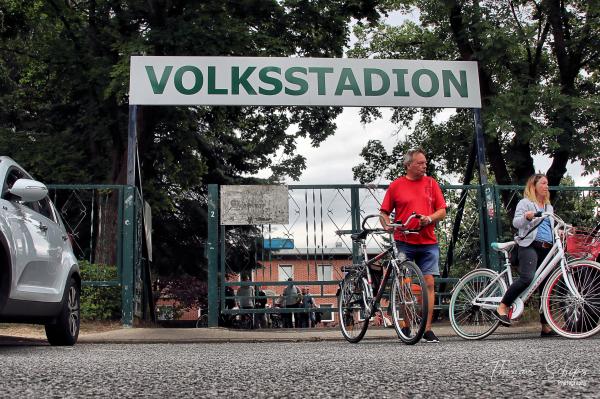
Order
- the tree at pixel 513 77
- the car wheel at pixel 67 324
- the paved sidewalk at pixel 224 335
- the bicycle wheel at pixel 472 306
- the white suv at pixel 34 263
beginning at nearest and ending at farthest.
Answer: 1. the white suv at pixel 34 263
2. the car wheel at pixel 67 324
3. the bicycle wheel at pixel 472 306
4. the paved sidewalk at pixel 224 335
5. the tree at pixel 513 77

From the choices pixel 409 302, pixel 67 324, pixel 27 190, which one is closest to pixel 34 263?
pixel 27 190

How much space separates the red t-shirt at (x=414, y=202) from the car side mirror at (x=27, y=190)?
11.4 feet

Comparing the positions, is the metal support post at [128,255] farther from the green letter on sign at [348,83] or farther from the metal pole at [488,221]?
the metal pole at [488,221]

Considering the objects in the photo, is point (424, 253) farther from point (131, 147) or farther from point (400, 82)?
point (131, 147)

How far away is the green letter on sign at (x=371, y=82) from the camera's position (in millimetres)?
11602

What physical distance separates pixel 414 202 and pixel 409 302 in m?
1.21

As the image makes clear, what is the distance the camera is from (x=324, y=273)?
1147 cm

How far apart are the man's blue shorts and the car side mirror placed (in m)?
3.56

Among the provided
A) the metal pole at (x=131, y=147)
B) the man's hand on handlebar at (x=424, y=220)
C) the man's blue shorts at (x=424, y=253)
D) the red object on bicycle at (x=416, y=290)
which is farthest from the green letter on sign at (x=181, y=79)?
the red object on bicycle at (x=416, y=290)

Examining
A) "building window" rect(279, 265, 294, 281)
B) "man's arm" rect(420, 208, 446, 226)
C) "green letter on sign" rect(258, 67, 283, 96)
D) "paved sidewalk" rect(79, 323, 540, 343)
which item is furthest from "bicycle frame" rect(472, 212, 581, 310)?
"green letter on sign" rect(258, 67, 283, 96)

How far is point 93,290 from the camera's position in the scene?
1099 centimetres

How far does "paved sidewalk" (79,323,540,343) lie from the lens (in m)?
9.22

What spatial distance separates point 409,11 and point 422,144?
4427 millimetres

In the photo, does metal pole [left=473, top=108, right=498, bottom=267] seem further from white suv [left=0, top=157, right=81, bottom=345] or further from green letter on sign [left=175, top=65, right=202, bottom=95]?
white suv [left=0, top=157, right=81, bottom=345]
